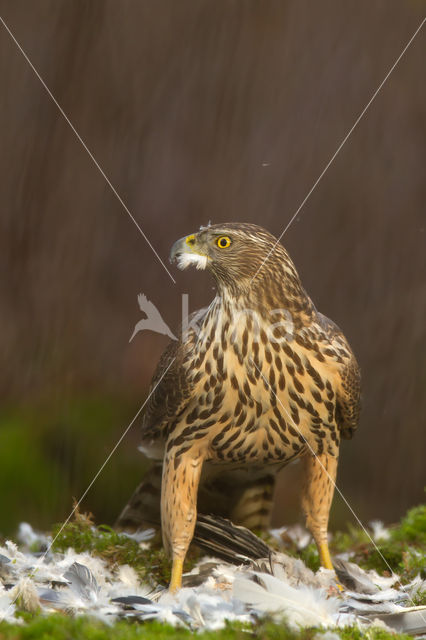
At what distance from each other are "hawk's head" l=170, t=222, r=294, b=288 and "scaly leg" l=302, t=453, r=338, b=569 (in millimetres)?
794

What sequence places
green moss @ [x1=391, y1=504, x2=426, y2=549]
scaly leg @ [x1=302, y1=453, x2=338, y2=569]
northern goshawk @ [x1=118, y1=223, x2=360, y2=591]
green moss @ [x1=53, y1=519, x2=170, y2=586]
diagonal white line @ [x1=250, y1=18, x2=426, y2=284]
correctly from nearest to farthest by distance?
1. northern goshawk @ [x1=118, y1=223, x2=360, y2=591]
2. scaly leg @ [x1=302, y1=453, x2=338, y2=569]
3. green moss @ [x1=53, y1=519, x2=170, y2=586]
4. green moss @ [x1=391, y1=504, x2=426, y2=549]
5. diagonal white line @ [x1=250, y1=18, x2=426, y2=284]

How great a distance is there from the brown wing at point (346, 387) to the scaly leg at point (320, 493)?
0.17 m

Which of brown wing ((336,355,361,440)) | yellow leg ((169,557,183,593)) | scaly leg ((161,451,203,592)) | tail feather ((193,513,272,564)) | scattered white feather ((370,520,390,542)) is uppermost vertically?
brown wing ((336,355,361,440))

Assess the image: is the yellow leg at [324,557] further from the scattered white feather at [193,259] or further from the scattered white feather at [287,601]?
the scattered white feather at [193,259]

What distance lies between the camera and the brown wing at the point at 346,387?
9.75ft

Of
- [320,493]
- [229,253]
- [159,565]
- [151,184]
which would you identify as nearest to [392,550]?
[320,493]

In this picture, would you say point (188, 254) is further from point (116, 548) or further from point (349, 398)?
point (116, 548)

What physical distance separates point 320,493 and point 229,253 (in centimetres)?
104

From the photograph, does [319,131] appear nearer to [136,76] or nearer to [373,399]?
[136,76]

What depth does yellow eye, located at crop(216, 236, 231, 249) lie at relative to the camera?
2.86 m

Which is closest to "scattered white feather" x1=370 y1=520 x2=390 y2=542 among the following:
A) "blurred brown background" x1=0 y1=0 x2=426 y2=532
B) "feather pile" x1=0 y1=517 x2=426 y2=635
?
"blurred brown background" x1=0 y1=0 x2=426 y2=532

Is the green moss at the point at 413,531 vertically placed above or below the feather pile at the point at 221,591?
below

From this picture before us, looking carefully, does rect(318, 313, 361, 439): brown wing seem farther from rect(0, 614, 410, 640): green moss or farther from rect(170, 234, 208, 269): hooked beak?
rect(0, 614, 410, 640): green moss

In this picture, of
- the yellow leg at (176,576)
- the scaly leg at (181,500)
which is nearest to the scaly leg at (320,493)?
the scaly leg at (181,500)
